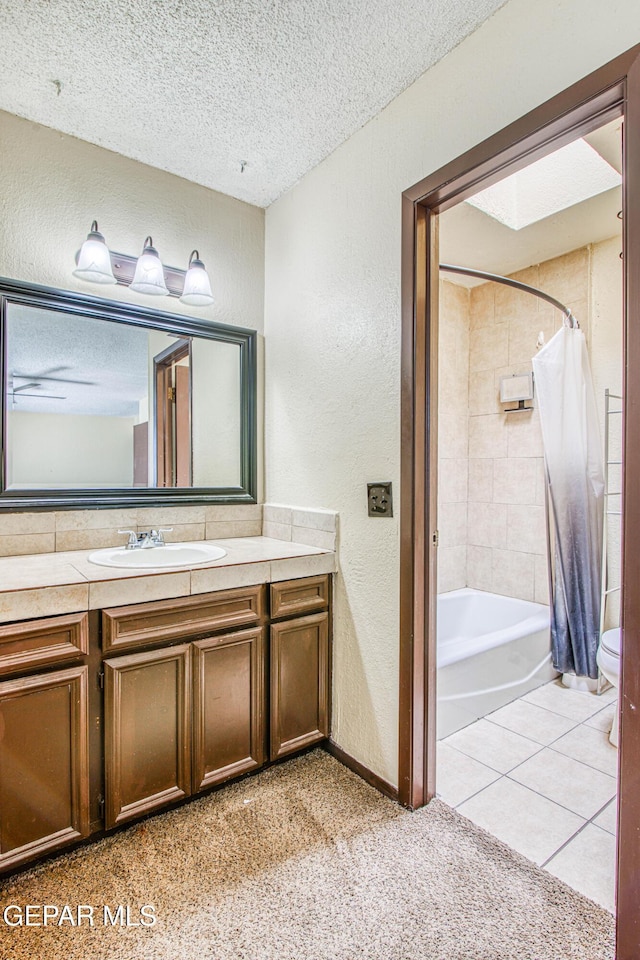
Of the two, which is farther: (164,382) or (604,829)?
(164,382)

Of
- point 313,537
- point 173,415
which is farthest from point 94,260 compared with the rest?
point 313,537

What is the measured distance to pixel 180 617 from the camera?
169 centimetres

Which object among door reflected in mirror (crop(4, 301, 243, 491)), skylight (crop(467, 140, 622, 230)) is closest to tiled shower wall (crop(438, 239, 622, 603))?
skylight (crop(467, 140, 622, 230))

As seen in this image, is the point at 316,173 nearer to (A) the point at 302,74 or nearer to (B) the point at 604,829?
(A) the point at 302,74

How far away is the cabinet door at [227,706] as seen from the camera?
5.67ft

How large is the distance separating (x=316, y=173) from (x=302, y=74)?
19.6 inches

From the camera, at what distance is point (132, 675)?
1591mm

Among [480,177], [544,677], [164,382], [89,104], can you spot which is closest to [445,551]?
[544,677]

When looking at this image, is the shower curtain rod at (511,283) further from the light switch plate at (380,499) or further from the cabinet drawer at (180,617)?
the cabinet drawer at (180,617)

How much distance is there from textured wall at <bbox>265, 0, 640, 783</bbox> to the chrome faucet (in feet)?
1.99

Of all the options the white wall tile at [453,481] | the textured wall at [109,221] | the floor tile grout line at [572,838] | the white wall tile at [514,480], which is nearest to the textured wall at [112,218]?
the textured wall at [109,221]

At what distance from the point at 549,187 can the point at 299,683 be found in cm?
249

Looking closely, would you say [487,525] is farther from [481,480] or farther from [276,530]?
[276,530]

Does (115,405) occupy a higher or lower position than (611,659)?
higher
